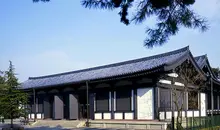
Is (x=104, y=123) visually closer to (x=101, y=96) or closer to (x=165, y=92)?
(x=101, y=96)

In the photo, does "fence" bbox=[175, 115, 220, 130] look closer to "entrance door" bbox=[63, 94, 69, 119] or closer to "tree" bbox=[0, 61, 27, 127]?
"tree" bbox=[0, 61, 27, 127]

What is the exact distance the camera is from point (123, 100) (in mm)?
21969

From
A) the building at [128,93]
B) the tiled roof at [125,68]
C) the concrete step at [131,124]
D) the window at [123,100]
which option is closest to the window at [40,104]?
the building at [128,93]

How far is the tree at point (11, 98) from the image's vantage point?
18.1m

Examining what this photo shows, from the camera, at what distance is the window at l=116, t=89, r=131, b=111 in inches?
853

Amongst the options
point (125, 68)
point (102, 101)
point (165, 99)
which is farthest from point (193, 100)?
point (102, 101)

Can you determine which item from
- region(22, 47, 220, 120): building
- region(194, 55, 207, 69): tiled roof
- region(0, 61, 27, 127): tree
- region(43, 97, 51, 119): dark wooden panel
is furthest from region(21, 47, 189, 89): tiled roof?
region(0, 61, 27, 127): tree

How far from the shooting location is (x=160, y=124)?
61.4ft

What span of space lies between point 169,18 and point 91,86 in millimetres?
17699

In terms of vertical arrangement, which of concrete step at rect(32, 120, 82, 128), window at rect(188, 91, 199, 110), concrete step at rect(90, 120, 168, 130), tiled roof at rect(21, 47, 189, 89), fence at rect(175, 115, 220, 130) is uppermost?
tiled roof at rect(21, 47, 189, 89)

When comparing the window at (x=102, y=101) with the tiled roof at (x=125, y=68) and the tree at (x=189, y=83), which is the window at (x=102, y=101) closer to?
the tiled roof at (x=125, y=68)

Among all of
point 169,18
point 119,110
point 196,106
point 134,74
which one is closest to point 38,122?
point 119,110

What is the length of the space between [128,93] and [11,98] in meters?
7.91

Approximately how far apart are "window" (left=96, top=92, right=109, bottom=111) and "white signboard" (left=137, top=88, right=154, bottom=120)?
9.99ft
